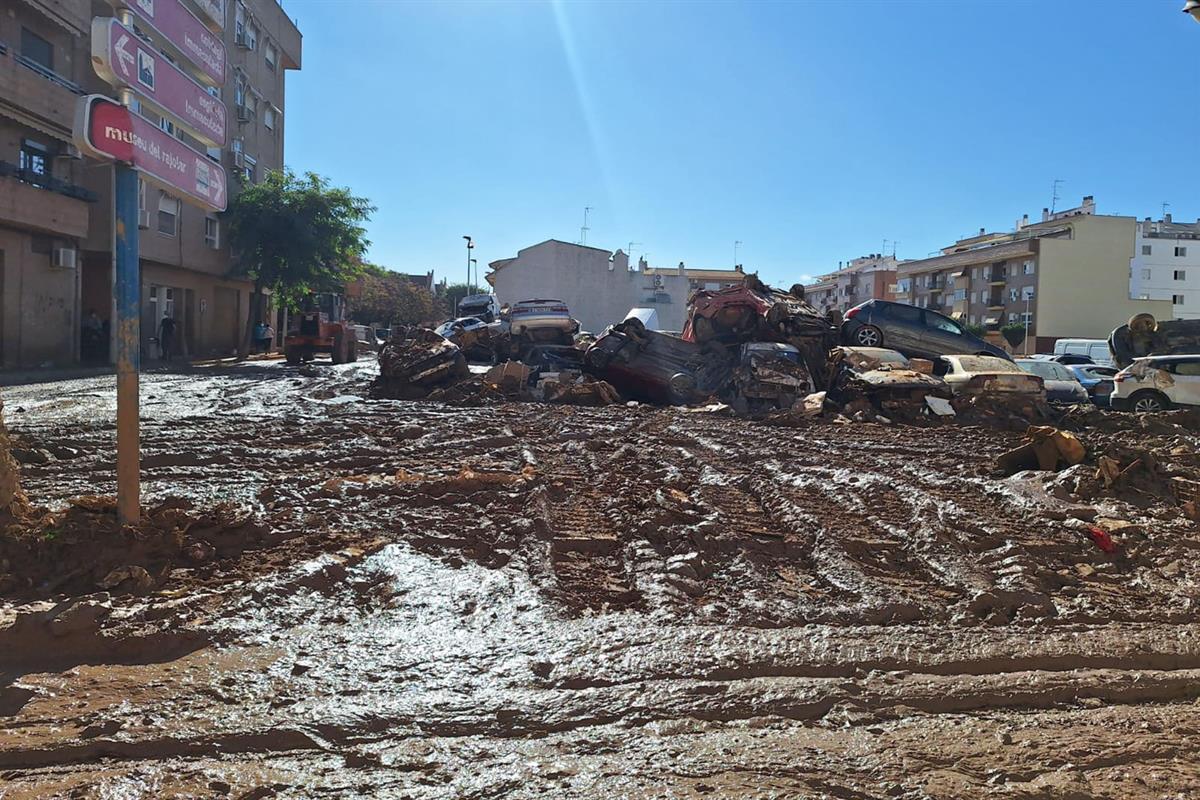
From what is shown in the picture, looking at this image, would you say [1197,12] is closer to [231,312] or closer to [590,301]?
[231,312]

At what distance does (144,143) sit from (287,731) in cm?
331

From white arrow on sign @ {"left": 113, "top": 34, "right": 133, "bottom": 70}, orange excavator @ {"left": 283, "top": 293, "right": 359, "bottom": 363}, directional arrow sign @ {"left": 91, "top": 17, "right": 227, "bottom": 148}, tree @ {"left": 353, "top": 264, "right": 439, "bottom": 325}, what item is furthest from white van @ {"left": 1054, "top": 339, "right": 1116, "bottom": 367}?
tree @ {"left": 353, "top": 264, "right": 439, "bottom": 325}

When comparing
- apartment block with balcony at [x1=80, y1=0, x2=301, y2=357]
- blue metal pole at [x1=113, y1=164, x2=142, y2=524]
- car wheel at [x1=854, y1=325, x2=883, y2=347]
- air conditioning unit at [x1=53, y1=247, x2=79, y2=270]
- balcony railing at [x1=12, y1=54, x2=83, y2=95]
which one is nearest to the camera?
blue metal pole at [x1=113, y1=164, x2=142, y2=524]

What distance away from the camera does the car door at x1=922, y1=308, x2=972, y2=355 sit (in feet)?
59.0

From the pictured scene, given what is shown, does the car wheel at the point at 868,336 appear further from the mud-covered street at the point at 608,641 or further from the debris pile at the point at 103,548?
the debris pile at the point at 103,548

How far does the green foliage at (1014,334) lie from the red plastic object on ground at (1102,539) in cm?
5822

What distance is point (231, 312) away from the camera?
36.2 meters

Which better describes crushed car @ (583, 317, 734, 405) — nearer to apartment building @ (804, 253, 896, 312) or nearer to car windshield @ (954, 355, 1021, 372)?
car windshield @ (954, 355, 1021, 372)

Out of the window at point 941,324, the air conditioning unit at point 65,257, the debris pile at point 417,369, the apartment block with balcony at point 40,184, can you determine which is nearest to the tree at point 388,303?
the apartment block with balcony at point 40,184

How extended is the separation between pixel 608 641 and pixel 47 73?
25.4 m

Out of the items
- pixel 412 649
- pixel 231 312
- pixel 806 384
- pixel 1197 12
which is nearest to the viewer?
pixel 412 649

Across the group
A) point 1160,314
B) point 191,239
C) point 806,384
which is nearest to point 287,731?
point 806,384

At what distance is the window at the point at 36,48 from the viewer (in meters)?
21.5

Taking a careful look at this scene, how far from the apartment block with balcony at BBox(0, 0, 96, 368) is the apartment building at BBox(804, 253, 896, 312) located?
66194 mm
